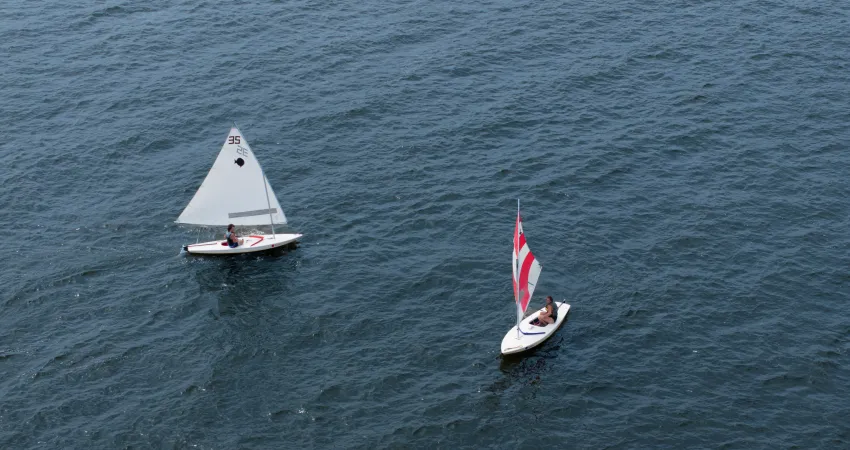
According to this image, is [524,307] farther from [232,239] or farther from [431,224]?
[232,239]

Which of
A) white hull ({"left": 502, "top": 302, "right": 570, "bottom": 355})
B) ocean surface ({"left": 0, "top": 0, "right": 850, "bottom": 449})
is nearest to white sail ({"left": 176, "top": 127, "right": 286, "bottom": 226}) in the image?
ocean surface ({"left": 0, "top": 0, "right": 850, "bottom": 449})

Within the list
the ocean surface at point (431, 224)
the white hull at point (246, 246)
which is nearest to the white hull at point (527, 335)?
the ocean surface at point (431, 224)

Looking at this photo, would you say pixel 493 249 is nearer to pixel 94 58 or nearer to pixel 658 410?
pixel 658 410

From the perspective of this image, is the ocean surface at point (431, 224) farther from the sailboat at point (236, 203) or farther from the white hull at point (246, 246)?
the sailboat at point (236, 203)

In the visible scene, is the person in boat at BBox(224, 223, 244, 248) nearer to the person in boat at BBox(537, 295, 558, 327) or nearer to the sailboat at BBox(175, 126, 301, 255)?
the sailboat at BBox(175, 126, 301, 255)

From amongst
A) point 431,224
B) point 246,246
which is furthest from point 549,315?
point 246,246

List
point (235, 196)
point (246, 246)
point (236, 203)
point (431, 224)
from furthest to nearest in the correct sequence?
point (431, 224) → point (236, 203) → point (235, 196) → point (246, 246)
